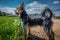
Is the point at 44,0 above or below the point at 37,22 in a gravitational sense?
above

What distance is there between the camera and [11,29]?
2000mm

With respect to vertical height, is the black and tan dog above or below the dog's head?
below

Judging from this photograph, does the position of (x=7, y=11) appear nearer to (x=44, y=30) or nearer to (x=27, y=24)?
(x=27, y=24)

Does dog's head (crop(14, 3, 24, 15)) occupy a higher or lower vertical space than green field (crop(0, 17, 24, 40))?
higher

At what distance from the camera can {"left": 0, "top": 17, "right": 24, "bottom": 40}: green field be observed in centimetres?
199

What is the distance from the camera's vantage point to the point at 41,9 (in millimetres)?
1948

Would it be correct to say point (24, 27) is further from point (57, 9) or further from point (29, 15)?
point (57, 9)

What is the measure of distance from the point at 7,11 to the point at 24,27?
1.05 feet

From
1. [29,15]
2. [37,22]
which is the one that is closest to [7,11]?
[29,15]

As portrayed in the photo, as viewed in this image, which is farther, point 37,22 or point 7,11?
point 7,11

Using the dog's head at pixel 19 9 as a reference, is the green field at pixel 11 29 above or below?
below

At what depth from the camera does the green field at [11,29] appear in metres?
1.99

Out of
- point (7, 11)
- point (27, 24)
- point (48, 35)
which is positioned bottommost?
point (48, 35)

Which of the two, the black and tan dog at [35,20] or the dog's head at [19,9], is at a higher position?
the dog's head at [19,9]
